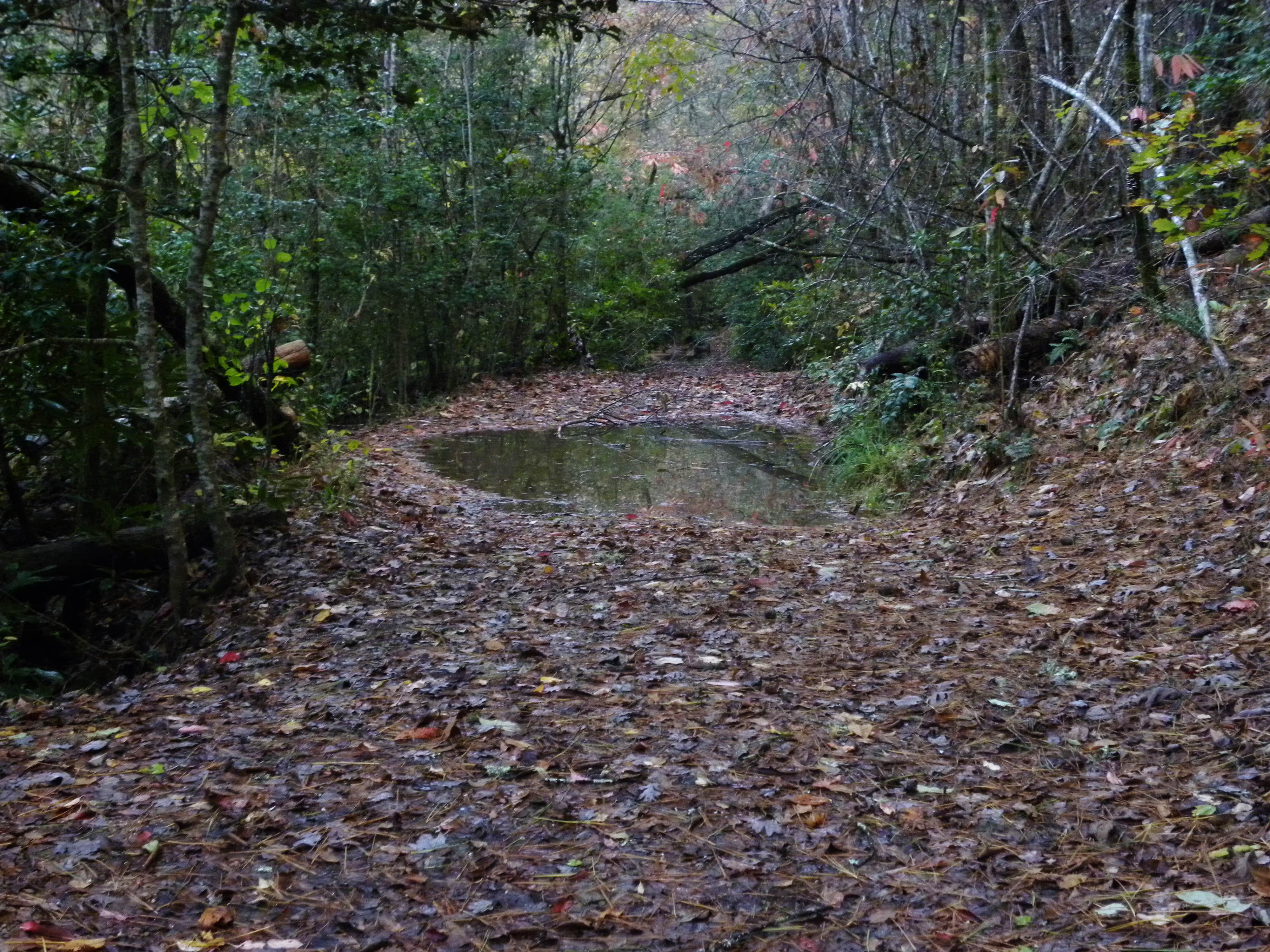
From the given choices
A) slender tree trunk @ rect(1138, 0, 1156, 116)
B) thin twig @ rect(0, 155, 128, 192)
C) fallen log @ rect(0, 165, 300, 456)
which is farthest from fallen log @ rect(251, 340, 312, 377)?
slender tree trunk @ rect(1138, 0, 1156, 116)

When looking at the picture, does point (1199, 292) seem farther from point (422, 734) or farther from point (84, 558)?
point (84, 558)

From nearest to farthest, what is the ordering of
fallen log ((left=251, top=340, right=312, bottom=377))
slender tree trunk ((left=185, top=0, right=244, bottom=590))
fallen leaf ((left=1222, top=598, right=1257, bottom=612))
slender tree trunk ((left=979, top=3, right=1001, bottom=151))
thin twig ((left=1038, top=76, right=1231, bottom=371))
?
fallen leaf ((left=1222, top=598, right=1257, bottom=612))
slender tree trunk ((left=185, top=0, right=244, bottom=590))
thin twig ((left=1038, top=76, right=1231, bottom=371))
fallen log ((left=251, top=340, right=312, bottom=377))
slender tree trunk ((left=979, top=3, right=1001, bottom=151))

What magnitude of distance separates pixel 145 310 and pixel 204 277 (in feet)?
1.35

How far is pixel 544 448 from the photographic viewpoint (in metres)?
11.7

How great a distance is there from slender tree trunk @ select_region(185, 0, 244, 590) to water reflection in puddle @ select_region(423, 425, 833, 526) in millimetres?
Answer: 3268

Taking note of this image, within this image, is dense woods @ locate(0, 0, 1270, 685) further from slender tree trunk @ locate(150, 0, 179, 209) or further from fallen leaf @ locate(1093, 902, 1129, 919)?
fallen leaf @ locate(1093, 902, 1129, 919)

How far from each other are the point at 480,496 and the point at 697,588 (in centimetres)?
362

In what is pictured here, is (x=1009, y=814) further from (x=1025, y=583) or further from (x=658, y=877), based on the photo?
(x=1025, y=583)

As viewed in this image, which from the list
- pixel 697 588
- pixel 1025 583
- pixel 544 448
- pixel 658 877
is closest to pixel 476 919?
pixel 658 877

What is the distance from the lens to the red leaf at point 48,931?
2.46 m

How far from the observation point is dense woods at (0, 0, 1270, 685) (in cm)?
523

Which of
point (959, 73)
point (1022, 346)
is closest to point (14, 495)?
point (1022, 346)

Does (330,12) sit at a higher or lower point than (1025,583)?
higher

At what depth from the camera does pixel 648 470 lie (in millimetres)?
10219
